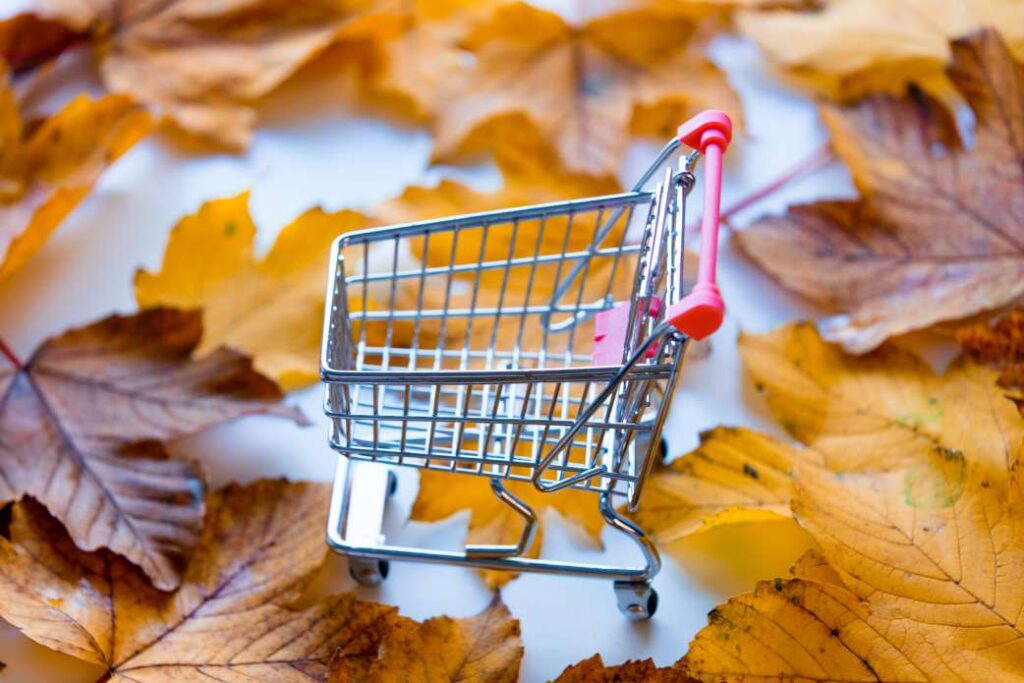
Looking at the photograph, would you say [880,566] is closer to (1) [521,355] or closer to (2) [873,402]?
(2) [873,402]

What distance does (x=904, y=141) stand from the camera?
3.28 ft

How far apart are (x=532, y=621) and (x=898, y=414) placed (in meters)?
0.34

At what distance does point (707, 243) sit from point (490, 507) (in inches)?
12.3

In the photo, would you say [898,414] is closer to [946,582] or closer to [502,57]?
[946,582]

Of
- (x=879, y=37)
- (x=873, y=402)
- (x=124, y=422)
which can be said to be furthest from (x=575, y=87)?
(x=124, y=422)

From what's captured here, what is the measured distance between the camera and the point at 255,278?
97cm

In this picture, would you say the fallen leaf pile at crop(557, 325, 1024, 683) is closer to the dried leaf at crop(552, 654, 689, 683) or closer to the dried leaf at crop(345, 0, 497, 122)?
the dried leaf at crop(552, 654, 689, 683)

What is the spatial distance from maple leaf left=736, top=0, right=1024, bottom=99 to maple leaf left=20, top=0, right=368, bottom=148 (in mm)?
450

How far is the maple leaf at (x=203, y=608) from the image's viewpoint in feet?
2.50

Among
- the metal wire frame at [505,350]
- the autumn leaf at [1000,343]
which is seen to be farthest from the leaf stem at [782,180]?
the autumn leaf at [1000,343]

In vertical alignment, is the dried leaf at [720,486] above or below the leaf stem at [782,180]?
below

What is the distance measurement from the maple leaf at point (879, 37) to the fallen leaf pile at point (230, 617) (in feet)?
2.16

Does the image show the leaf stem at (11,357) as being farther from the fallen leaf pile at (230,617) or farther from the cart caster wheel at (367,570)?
the cart caster wheel at (367,570)

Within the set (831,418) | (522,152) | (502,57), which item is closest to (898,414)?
(831,418)
